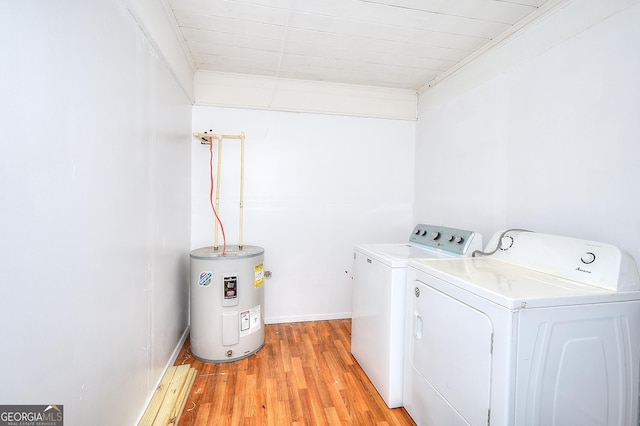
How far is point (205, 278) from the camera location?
2018mm

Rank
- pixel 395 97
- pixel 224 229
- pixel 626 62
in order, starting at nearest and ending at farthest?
1. pixel 626 62
2. pixel 224 229
3. pixel 395 97

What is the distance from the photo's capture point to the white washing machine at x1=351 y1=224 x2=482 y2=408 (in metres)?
1.64

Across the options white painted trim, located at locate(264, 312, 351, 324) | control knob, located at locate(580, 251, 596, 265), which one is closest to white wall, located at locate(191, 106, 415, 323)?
white painted trim, located at locate(264, 312, 351, 324)

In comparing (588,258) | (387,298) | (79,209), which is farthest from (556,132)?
(79,209)

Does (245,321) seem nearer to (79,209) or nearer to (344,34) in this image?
(79,209)

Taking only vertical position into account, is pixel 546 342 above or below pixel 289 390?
above

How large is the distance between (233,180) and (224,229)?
0.45 meters

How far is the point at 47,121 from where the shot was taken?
775 mm

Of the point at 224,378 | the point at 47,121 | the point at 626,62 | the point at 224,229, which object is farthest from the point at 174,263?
the point at 626,62

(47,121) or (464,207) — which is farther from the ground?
(47,121)

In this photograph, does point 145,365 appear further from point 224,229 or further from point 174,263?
point 224,229

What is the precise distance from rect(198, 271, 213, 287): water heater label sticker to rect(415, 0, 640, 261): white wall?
1.98m

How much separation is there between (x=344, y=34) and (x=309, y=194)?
1360 mm

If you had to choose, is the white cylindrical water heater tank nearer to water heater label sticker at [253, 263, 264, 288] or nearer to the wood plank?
water heater label sticker at [253, 263, 264, 288]
